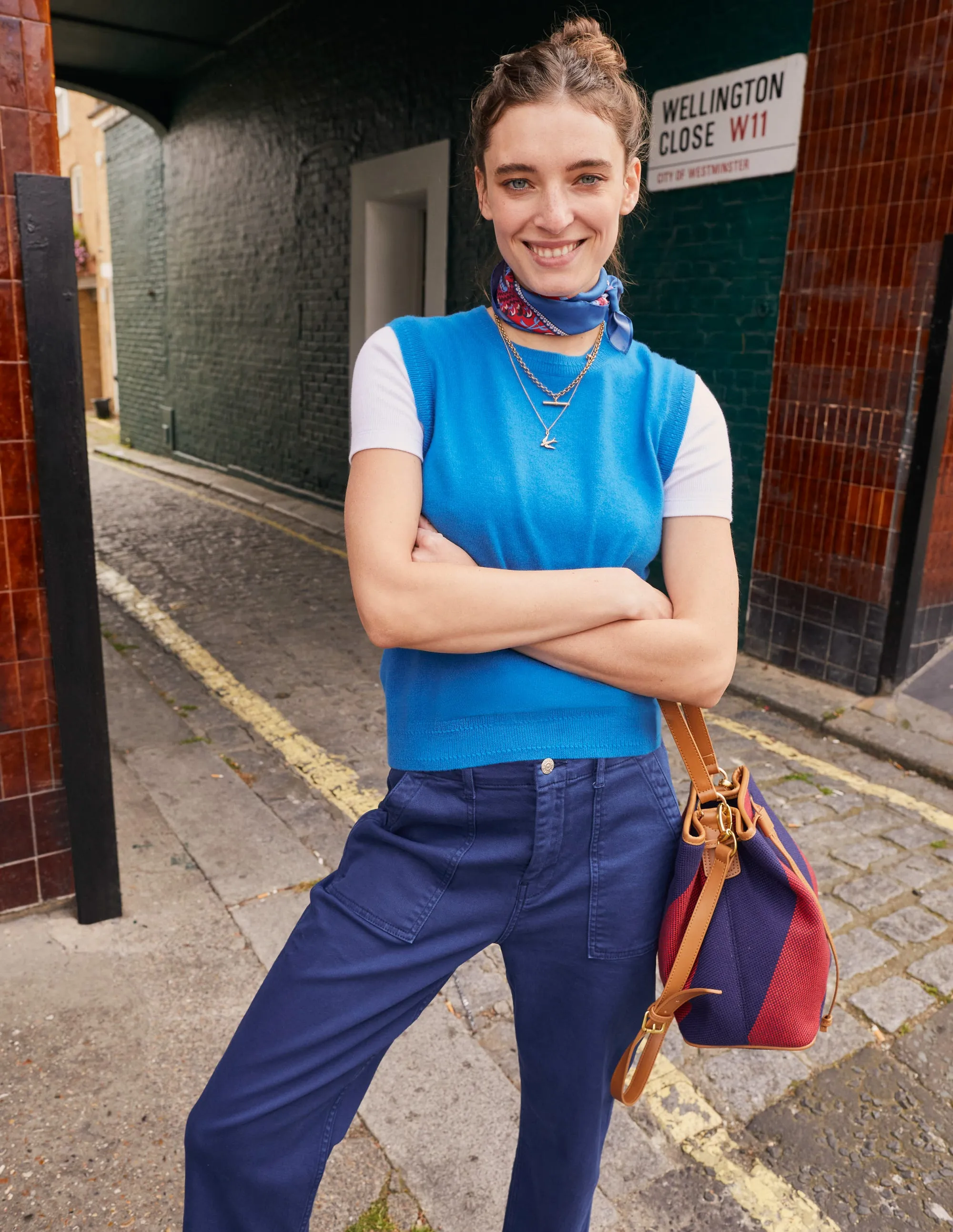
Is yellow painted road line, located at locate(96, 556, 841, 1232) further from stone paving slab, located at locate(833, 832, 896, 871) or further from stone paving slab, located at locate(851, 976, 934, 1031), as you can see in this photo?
stone paving slab, located at locate(833, 832, 896, 871)

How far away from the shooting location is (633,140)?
1609 millimetres

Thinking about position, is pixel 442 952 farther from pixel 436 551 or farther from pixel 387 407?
pixel 387 407

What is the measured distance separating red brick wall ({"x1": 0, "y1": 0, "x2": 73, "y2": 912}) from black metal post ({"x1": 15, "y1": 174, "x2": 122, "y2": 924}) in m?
0.05

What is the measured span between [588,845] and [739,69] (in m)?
5.95

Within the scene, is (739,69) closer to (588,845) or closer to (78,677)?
(78,677)

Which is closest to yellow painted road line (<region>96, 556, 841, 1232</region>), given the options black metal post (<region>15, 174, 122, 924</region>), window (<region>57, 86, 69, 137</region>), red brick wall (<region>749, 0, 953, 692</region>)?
black metal post (<region>15, 174, 122, 924</region>)

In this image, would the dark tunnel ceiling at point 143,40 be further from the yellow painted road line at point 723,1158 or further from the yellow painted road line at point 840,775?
the yellow painted road line at point 723,1158

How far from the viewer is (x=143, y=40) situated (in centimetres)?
1252

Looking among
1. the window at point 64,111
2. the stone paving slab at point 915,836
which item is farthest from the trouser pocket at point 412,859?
the window at point 64,111

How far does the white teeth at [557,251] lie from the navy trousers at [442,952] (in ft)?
2.60

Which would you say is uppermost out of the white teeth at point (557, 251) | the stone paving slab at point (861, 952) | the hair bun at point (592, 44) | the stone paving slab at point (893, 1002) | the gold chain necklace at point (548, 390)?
the hair bun at point (592, 44)

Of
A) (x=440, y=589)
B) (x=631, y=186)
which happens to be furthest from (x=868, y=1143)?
(x=631, y=186)

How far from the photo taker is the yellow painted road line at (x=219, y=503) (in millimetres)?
9500

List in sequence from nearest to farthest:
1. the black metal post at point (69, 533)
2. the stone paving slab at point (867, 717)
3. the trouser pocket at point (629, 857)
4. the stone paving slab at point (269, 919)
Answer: the trouser pocket at point (629, 857)
the black metal post at point (69, 533)
the stone paving slab at point (269, 919)
the stone paving slab at point (867, 717)
